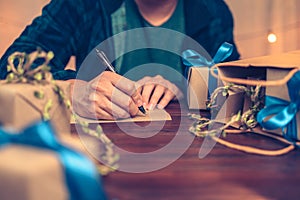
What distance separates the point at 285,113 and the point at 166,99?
43 centimetres

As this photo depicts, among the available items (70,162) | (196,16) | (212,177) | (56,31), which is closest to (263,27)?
(196,16)

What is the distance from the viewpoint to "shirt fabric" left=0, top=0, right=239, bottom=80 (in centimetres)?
149

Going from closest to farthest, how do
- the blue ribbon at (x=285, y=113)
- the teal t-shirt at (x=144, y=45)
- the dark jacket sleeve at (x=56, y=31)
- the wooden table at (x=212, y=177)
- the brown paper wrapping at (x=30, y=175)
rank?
the brown paper wrapping at (x=30, y=175)
the wooden table at (x=212, y=177)
the blue ribbon at (x=285, y=113)
the dark jacket sleeve at (x=56, y=31)
the teal t-shirt at (x=144, y=45)

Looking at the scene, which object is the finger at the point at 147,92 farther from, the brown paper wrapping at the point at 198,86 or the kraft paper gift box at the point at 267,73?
the kraft paper gift box at the point at 267,73

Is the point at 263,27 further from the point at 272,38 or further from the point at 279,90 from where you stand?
the point at 279,90

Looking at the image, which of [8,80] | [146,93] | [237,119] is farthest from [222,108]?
[8,80]


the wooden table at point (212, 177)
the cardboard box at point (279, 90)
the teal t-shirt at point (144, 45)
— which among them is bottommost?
the wooden table at point (212, 177)

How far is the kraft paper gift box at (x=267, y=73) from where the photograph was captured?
689mm

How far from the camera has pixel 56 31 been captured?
1.52m

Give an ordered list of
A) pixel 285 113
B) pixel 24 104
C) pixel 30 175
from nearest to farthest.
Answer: pixel 30 175
pixel 24 104
pixel 285 113

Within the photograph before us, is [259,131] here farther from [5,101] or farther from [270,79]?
[5,101]

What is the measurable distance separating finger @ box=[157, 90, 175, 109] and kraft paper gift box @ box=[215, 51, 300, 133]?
0.25 meters

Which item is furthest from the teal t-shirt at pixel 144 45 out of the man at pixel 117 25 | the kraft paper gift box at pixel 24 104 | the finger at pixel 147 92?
the kraft paper gift box at pixel 24 104

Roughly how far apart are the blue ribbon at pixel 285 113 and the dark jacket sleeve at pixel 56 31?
0.84m
